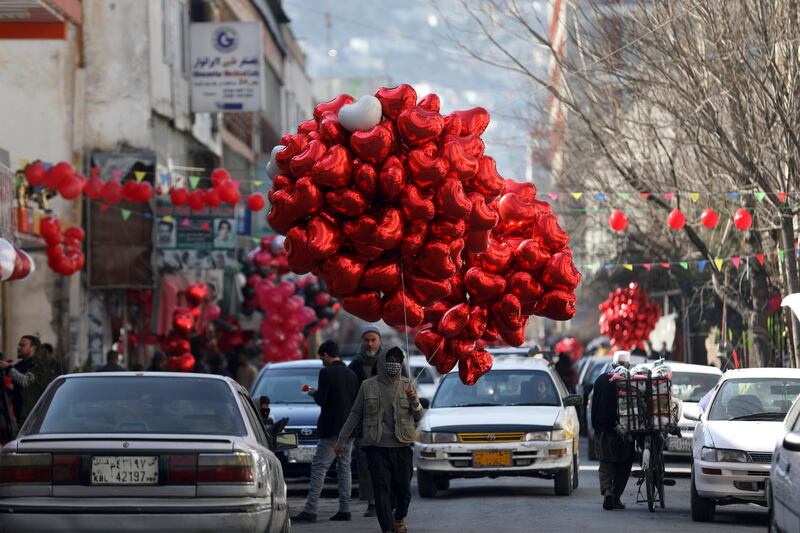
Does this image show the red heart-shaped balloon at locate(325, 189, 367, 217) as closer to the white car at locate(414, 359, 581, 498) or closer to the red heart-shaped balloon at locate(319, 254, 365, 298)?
the red heart-shaped balloon at locate(319, 254, 365, 298)

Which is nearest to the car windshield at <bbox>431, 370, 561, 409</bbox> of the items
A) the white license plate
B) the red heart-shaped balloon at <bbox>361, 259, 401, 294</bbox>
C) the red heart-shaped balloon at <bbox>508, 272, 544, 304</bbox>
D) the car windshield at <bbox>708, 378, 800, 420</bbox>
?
the white license plate

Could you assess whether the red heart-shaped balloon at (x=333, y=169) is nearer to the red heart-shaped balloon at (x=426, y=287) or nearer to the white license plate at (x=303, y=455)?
the red heart-shaped balloon at (x=426, y=287)

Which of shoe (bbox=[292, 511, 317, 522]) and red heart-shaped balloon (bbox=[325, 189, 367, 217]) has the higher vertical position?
red heart-shaped balloon (bbox=[325, 189, 367, 217])

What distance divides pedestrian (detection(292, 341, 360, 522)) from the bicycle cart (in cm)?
280

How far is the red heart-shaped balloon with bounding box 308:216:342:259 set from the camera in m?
11.2

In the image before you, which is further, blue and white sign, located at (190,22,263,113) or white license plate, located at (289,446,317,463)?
blue and white sign, located at (190,22,263,113)

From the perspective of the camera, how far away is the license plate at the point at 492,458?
17.6 m

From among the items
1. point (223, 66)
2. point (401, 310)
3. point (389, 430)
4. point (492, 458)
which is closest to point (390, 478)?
point (389, 430)

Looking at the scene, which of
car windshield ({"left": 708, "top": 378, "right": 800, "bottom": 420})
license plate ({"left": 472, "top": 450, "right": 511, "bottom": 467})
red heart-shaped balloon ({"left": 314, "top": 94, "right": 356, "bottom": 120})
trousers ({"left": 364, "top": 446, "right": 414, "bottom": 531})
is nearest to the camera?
red heart-shaped balloon ({"left": 314, "top": 94, "right": 356, "bottom": 120})

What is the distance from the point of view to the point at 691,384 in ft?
74.2

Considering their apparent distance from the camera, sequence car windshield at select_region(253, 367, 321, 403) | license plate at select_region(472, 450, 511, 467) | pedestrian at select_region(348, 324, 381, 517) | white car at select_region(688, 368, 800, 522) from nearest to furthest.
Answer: white car at select_region(688, 368, 800, 522), pedestrian at select_region(348, 324, 381, 517), license plate at select_region(472, 450, 511, 467), car windshield at select_region(253, 367, 321, 403)

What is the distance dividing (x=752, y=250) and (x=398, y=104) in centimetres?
1725

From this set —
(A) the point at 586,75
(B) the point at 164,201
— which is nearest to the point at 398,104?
(A) the point at 586,75

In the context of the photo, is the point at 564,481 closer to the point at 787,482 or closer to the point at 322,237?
the point at 322,237
